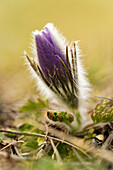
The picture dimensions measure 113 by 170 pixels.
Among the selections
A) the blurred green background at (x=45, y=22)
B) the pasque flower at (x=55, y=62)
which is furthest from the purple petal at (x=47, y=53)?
the blurred green background at (x=45, y=22)

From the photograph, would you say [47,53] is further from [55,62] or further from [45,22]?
[45,22]

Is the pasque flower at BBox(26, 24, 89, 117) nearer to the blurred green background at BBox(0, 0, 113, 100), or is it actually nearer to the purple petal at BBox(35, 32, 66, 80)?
the purple petal at BBox(35, 32, 66, 80)

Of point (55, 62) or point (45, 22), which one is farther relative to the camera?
point (45, 22)

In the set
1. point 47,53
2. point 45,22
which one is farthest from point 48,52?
point 45,22

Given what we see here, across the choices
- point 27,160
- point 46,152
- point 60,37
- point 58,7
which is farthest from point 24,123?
point 58,7

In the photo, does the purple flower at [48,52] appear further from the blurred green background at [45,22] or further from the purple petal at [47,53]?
the blurred green background at [45,22]

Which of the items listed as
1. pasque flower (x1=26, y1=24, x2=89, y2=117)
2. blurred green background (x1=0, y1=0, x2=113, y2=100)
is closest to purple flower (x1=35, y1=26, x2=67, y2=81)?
pasque flower (x1=26, y1=24, x2=89, y2=117)
